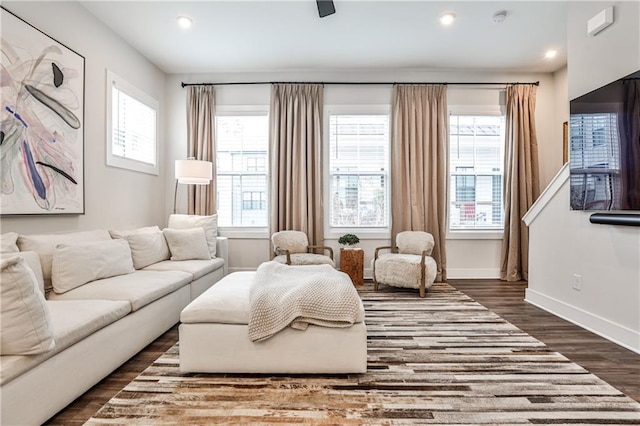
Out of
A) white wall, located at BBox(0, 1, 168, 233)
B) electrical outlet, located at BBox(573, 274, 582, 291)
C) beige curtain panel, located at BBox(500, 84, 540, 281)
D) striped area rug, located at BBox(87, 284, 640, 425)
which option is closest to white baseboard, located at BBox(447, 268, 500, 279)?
beige curtain panel, located at BBox(500, 84, 540, 281)

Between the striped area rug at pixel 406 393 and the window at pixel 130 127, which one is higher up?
the window at pixel 130 127

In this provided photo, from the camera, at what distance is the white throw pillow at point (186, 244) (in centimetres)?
375

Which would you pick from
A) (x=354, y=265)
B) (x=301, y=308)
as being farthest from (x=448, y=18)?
(x=301, y=308)

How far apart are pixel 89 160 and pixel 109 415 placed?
2.58 metres

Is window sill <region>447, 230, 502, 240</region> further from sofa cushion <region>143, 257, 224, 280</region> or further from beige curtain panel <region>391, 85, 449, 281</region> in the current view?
sofa cushion <region>143, 257, 224, 280</region>

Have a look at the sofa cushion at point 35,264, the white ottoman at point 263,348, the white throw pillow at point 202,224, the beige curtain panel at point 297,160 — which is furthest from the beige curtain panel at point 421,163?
the sofa cushion at point 35,264

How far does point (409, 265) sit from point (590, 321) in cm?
168

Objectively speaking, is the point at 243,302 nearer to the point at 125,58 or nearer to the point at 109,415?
the point at 109,415

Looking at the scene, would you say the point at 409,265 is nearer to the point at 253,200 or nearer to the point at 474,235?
the point at 474,235

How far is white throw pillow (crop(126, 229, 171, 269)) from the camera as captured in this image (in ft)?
10.8

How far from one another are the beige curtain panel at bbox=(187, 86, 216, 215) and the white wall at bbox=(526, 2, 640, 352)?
4151mm

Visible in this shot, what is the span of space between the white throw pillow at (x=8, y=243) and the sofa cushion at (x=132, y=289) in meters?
0.40

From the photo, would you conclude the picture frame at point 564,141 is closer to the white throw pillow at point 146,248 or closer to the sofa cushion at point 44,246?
the white throw pillow at point 146,248

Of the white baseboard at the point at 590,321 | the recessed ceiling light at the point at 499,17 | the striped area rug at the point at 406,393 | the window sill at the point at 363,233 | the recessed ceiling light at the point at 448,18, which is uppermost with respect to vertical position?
the recessed ceiling light at the point at 499,17
